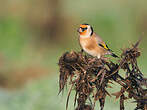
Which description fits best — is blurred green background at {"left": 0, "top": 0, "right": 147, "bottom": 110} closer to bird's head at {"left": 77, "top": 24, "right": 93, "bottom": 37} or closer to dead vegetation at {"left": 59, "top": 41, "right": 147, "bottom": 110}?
bird's head at {"left": 77, "top": 24, "right": 93, "bottom": 37}

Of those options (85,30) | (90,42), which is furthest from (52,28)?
(85,30)

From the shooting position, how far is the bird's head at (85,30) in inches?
234

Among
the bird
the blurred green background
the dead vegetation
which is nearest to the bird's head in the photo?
the bird

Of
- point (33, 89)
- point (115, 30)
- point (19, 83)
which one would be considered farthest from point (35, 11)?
point (33, 89)

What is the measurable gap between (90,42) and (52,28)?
12.9 meters

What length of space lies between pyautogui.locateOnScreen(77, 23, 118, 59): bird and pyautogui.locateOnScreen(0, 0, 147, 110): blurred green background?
9.06 meters

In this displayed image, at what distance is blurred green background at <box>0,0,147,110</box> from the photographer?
1677 centimetres

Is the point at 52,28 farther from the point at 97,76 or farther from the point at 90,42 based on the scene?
the point at 97,76

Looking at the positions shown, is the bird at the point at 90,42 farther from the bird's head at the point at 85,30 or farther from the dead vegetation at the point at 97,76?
the dead vegetation at the point at 97,76

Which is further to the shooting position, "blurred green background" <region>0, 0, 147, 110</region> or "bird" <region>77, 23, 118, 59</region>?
"blurred green background" <region>0, 0, 147, 110</region>

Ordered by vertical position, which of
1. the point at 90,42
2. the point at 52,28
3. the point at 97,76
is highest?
the point at 52,28

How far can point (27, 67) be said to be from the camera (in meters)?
16.3

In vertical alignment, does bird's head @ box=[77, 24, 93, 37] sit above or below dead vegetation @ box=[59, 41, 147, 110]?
above

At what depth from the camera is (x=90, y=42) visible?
20.7 feet
